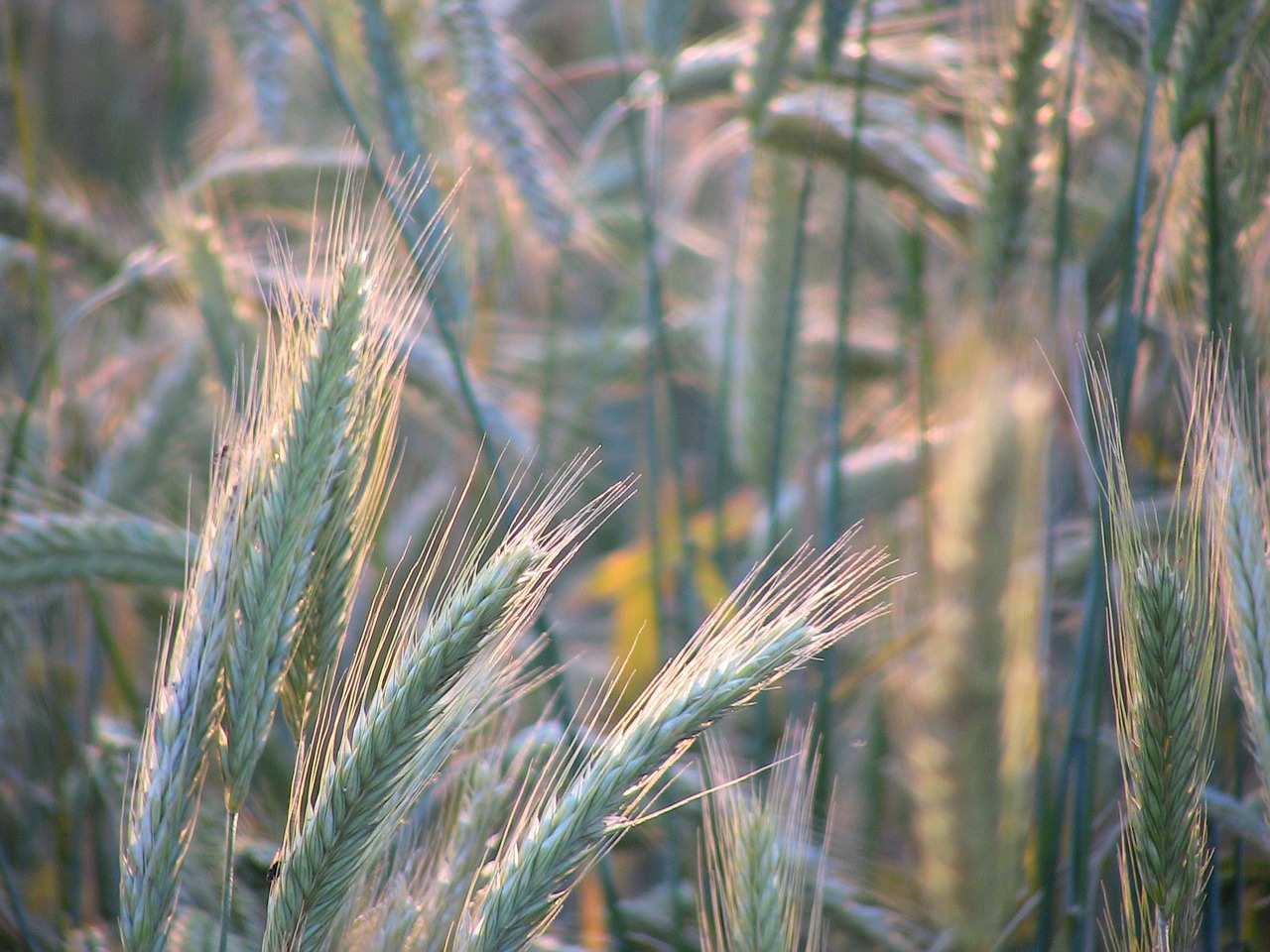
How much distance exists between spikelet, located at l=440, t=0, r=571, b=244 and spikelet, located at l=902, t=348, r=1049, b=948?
0.83 meters

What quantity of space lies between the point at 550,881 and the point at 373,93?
3.00ft

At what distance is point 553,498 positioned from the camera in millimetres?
666

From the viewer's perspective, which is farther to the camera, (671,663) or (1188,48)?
(1188,48)

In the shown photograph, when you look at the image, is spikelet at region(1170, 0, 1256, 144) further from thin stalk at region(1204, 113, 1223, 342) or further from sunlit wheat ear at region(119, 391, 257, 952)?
sunlit wheat ear at region(119, 391, 257, 952)

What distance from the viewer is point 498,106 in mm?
1345

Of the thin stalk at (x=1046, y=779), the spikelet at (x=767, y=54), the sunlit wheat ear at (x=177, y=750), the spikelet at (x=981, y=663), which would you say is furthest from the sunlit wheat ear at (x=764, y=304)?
the sunlit wheat ear at (x=177, y=750)

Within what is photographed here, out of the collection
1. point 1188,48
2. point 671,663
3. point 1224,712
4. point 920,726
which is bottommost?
point 1224,712

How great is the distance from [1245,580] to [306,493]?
0.73 metres

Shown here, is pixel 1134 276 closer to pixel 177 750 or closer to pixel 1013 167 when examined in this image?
pixel 1013 167

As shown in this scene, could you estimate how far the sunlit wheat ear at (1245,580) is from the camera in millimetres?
690

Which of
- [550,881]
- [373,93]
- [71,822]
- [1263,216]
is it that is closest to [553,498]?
[550,881]

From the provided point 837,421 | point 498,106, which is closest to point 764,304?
point 837,421

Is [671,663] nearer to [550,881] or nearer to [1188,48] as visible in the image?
[550,881]

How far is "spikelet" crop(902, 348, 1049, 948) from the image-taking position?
728 millimetres
